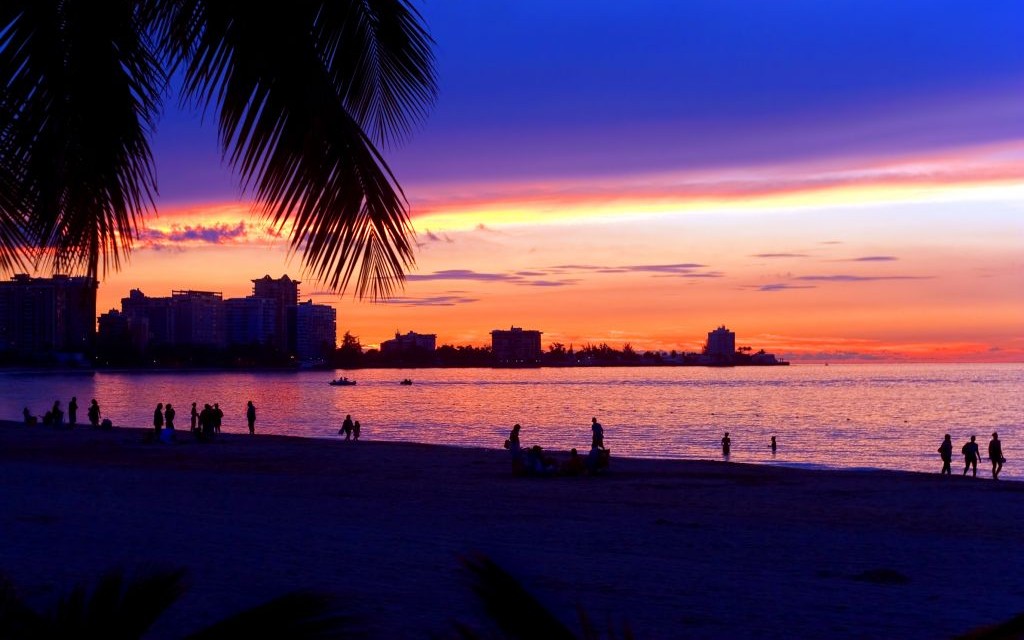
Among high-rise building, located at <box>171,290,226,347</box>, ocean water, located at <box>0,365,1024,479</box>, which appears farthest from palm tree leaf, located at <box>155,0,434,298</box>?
high-rise building, located at <box>171,290,226,347</box>

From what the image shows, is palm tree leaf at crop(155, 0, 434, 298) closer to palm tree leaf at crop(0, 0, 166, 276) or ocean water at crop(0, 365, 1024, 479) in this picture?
palm tree leaf at crop(0, 0, 166, 276)

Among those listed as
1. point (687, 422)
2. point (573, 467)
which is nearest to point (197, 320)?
point (687, 422)

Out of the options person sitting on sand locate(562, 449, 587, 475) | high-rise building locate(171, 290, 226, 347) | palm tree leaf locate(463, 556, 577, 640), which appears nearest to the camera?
palm tree leaf locate(463, 556, 577, 640)

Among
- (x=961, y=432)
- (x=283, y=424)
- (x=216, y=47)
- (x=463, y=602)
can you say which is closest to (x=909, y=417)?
(x=961, y=432)

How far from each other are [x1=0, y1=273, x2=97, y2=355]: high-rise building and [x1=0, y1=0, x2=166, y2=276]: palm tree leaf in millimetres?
299

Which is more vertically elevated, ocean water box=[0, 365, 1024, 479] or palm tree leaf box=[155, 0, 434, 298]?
palm tree leaf box=[155, 0, 434, 298]

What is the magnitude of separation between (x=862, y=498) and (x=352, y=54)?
690 inches

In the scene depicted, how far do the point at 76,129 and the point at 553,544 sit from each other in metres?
8.52

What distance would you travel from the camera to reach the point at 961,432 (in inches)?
2534

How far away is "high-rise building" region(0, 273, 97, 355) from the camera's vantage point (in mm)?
5953

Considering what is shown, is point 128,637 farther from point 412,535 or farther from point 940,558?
point 940,558

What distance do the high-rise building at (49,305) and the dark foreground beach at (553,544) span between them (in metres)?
1.79

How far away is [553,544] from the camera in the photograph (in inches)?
485

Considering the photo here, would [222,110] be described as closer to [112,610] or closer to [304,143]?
[304,143]
